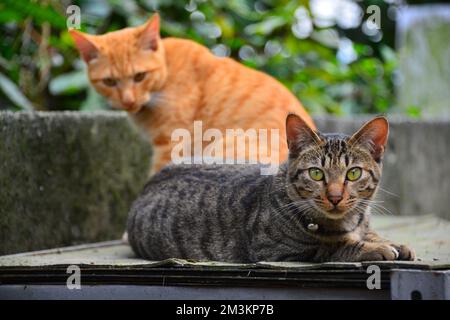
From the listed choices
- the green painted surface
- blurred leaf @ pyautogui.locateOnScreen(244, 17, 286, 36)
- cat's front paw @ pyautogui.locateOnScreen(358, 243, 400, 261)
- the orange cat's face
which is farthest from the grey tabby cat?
blurred leaf @ pyautogui.locateOnScreen(244, 17, 286, 36)

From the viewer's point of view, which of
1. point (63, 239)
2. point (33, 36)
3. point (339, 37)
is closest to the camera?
point (63, 239)

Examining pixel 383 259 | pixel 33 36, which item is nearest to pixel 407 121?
pixel 33 36

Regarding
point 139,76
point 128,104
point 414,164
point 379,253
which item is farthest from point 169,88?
point 414,164

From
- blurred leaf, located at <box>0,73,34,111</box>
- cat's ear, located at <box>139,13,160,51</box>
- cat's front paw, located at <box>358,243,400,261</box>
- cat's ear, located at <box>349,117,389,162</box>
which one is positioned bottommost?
cat's front paw, located at <box>358,243,400,261</box>

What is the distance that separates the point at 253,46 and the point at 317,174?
365 cm

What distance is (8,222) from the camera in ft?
12.3

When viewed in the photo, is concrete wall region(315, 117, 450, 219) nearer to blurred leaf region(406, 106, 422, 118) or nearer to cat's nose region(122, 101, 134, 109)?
blurred leaf region(406, 106, 422, 118)

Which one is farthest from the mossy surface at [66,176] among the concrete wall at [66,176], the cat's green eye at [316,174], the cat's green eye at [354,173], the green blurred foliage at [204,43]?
the cat's green eye at [354,173]

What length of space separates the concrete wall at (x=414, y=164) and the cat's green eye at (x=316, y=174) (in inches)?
114

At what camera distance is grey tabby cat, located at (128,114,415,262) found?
2.94m

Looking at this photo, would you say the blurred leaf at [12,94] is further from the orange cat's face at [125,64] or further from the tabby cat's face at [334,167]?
the tabby cat's face at [334,167]

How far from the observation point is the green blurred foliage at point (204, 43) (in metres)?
5.39

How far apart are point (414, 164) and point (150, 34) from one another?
8.33ft

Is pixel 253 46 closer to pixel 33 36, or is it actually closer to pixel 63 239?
pixel 33 36
